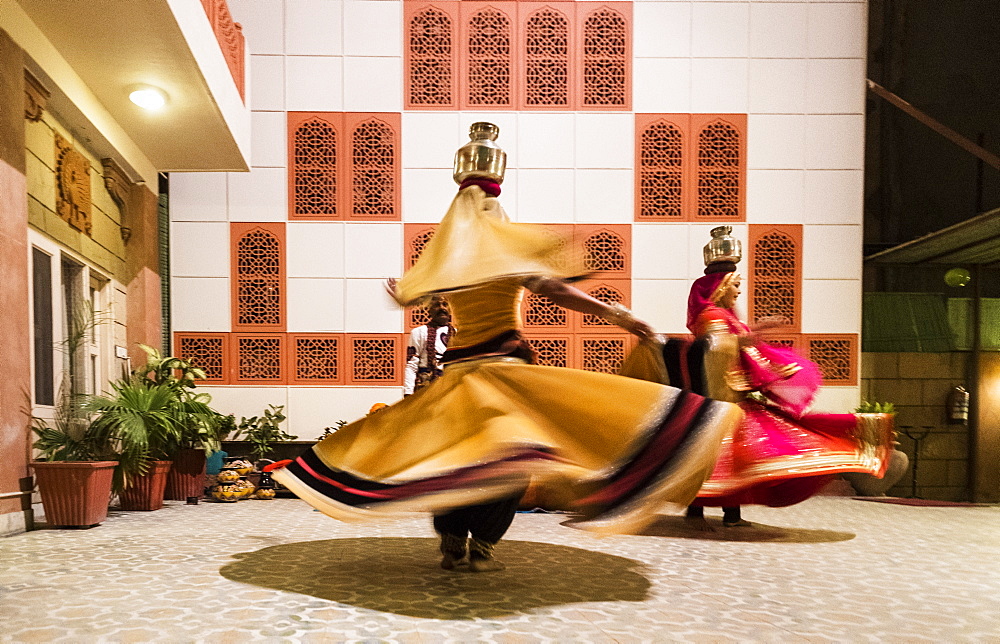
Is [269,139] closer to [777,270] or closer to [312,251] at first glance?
[312,251]

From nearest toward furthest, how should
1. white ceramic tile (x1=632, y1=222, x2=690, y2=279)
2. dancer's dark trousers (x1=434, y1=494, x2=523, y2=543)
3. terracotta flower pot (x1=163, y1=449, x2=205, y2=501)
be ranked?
dancer's dark trousers (x1=434, y1=494, x2=523, y2=543)
terracotta flower pot (x1=163, y1=449, x2=205, y2=501)
white ceramic tile (x1=632, y1=222, x2=690, y2=279)

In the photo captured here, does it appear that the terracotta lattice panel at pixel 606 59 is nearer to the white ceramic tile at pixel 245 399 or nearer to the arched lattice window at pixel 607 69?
the arched lattice window at pixel 607 69

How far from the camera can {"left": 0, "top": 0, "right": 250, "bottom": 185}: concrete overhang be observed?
406 centimetres

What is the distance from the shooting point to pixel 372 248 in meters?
6.57

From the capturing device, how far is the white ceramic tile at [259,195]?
21.5 ft

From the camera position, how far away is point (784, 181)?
6.70 meters

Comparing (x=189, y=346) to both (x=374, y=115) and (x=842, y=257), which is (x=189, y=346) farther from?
(x=842, y=257)

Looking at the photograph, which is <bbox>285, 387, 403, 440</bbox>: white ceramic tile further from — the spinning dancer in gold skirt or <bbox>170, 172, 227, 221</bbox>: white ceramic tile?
the spinning dancer in gold skirt

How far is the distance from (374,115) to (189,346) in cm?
280

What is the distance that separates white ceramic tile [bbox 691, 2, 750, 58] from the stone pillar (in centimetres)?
553

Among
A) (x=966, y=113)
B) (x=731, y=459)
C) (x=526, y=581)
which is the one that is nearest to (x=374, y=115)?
(x=731, y=459)

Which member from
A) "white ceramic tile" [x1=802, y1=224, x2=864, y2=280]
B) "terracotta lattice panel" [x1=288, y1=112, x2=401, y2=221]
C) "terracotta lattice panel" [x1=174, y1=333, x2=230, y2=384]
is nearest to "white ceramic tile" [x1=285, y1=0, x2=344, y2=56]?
"terracotta lattice panel" [x1=288, y1=112, x2=401, y2=221]

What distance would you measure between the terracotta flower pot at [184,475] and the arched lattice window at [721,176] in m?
5.03

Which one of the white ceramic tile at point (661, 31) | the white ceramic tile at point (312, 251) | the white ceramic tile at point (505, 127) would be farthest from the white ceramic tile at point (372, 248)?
the white ceramic tile at point (661, 31)
